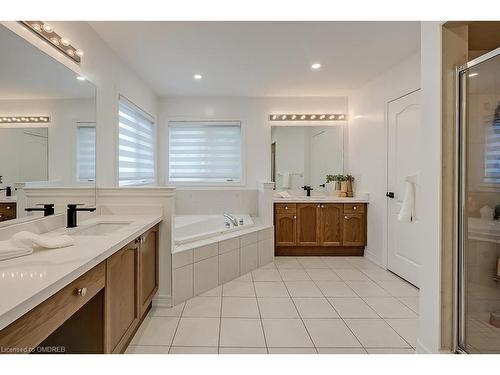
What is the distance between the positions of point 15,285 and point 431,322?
6.76 ft

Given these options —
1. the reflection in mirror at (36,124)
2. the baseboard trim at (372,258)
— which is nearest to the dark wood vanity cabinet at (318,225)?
the baseboard trim at (372,258)

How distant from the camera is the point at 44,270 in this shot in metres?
1.14

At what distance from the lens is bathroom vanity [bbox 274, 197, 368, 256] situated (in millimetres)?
4320

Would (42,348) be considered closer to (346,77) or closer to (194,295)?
(194,295)

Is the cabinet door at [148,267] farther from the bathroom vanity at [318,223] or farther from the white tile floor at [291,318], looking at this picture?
the bathroom vanity at [318,223]

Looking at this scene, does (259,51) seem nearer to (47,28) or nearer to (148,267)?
(47,28)

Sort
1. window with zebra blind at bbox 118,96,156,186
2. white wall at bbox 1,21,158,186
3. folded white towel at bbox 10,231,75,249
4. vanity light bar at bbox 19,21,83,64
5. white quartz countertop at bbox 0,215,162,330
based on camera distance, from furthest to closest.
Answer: window with zebra blind at bbox 118,96,156,186, white wall at bbox 1,21,158,186, vanity light bar at bbox 19,21,83,64, folded white towel at bbox 10,231,75,249, white quartz countertop at bbox 0,215,162,330

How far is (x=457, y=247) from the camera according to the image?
1684 mm

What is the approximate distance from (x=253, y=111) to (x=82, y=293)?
408cm

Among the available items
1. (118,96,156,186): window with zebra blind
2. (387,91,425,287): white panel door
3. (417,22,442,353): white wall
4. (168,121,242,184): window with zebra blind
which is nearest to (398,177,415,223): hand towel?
(417,22,442,353): white wall

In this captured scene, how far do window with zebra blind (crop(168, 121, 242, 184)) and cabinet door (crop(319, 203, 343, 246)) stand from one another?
149 cm

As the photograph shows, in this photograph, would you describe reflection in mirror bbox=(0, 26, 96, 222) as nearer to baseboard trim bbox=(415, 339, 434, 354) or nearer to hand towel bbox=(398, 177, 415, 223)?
hand towel bbox=(398, 177, 415, 223)
